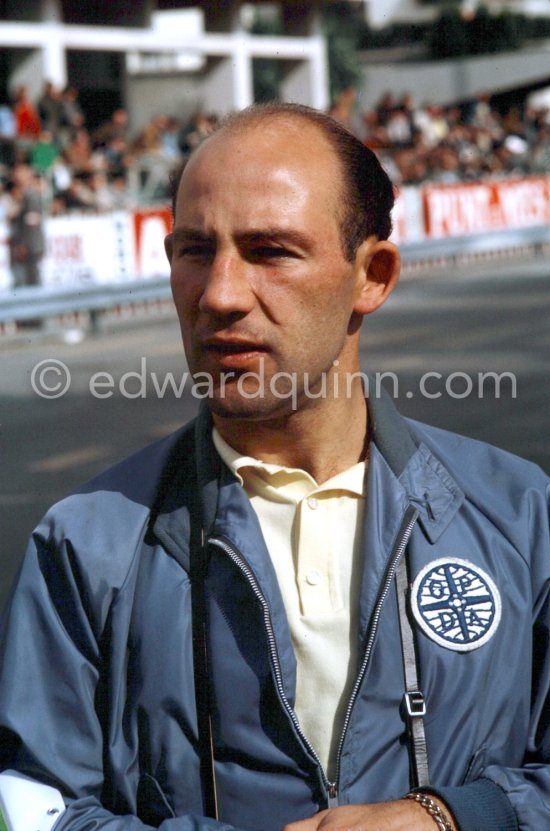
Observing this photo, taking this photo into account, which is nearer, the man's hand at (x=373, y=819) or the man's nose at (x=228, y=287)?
the man's hand at (x=373, y=819)

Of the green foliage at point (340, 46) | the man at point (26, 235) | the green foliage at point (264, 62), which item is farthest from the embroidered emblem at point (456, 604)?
the green foliage at point (340, 46)

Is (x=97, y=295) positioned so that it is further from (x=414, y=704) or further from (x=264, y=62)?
(x=264, y=62)

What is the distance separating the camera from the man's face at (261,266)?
6.72 ft

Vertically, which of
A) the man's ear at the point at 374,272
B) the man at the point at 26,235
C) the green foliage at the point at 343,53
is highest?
the man's ear at the point at 374,272

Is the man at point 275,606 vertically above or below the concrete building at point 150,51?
above

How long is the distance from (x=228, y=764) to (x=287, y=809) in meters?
0.10

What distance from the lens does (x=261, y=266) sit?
2076 millimetres

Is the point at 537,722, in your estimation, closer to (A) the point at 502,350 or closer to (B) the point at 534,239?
(A) the point at 502,350

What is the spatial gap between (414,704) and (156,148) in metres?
23.1

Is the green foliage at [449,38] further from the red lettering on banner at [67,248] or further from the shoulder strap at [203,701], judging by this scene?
the shoulder strap at [203,701]

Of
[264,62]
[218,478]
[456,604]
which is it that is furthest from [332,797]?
[264,62]

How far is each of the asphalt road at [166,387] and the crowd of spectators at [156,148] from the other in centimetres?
221

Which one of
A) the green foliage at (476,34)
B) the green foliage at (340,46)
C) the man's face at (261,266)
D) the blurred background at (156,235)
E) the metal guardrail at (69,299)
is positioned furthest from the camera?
the green foliage at (340,46)

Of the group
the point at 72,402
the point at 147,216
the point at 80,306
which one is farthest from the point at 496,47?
the point at 72,402
